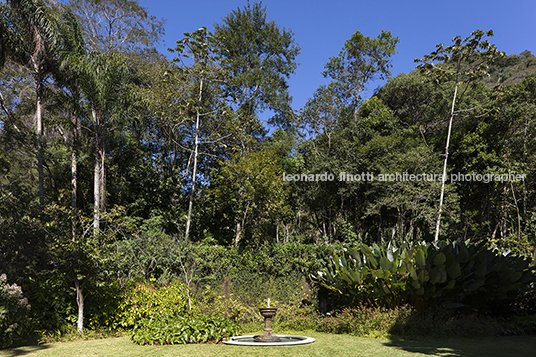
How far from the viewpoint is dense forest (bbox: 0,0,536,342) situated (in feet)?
A: 36.1

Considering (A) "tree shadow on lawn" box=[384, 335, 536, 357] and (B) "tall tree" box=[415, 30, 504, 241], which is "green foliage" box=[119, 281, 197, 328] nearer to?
(A) "tree shadow on lawn" box=[384, 335, 536, 357]

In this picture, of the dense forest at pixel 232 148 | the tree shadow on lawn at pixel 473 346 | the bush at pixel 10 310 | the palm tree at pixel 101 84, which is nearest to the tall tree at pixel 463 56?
the dense forest at pixel 232 148

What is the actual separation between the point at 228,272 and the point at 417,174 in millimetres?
9925

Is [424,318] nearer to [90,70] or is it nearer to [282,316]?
[282,316]

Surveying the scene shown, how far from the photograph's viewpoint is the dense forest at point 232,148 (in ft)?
36.1

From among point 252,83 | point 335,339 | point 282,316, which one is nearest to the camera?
point 335,339

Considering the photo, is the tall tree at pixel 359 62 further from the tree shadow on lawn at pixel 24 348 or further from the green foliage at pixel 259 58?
the tree shadow on lawn at pixel 24 348

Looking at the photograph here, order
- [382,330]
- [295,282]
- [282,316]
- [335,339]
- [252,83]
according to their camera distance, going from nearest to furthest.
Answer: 1. [335,339]
2. [382,330]
3. [282,316]
4. [295,282]
5. [252,83]

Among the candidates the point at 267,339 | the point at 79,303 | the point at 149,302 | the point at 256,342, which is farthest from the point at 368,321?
the point at 79,303

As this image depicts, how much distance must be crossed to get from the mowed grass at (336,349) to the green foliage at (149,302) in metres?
1.59

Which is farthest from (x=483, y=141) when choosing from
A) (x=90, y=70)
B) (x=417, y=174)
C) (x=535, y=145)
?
(x=90, y=70)

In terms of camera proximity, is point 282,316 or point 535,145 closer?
point 282,316

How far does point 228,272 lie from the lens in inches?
393

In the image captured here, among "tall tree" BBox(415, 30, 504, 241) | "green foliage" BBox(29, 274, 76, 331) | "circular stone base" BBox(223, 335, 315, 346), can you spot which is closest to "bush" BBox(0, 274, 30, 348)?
"green foliage" BBox(29, 274, 76, 331)
